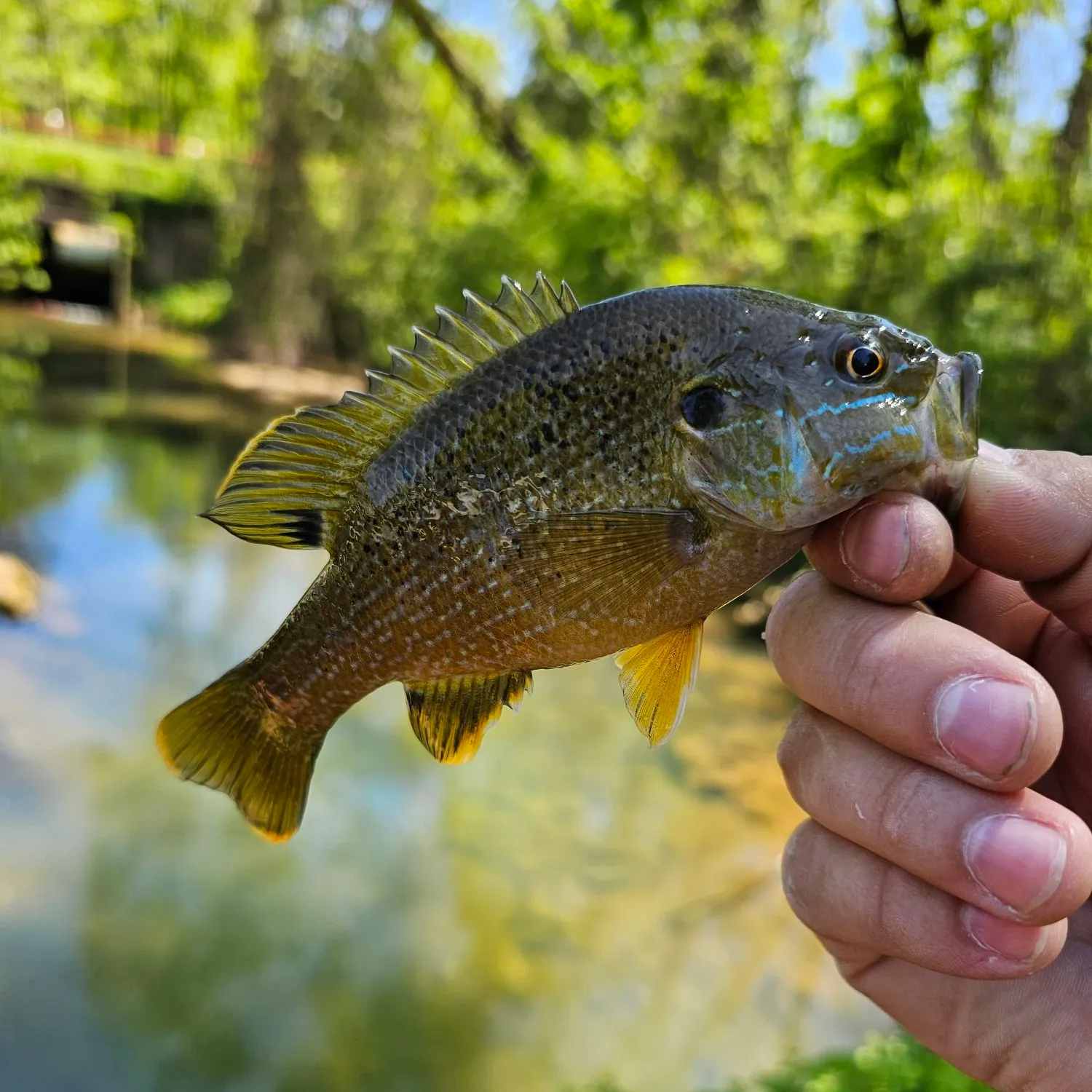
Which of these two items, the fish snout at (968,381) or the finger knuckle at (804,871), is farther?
the finger knuckle at (804,871)

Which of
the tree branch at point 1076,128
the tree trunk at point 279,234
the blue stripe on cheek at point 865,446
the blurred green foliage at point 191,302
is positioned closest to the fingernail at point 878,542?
the blue stripe on cheek at point 865,446

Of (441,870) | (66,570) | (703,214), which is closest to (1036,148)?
(703,214)

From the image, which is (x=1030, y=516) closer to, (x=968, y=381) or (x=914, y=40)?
(x=968, y=381)

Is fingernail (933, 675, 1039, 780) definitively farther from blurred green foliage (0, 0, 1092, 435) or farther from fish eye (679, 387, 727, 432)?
blurred green foliage (0, 0, 1092, 435)

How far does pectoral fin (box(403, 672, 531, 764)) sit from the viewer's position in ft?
5.45

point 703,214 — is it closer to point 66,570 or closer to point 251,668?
point 66,570

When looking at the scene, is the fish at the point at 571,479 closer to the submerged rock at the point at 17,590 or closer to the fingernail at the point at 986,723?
the fingernail at the point at 986,723

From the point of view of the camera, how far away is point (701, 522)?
148 cm

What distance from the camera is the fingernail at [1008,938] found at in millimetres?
1570

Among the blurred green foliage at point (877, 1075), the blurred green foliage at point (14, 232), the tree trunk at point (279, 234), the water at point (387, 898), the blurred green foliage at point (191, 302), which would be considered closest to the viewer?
the blurred green foliage at point (877, 1075)

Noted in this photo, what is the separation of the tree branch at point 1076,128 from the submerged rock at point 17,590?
9480 millimetres

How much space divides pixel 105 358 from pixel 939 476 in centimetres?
2329

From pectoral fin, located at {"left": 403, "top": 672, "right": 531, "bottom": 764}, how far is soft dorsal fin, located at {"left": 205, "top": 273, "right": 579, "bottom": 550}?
34cm

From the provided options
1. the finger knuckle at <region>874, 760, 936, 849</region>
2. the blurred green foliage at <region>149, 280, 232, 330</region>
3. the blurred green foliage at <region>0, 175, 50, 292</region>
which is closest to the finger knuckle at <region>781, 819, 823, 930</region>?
the finger knuckle at <region>874, 760, 936, 849</region>
